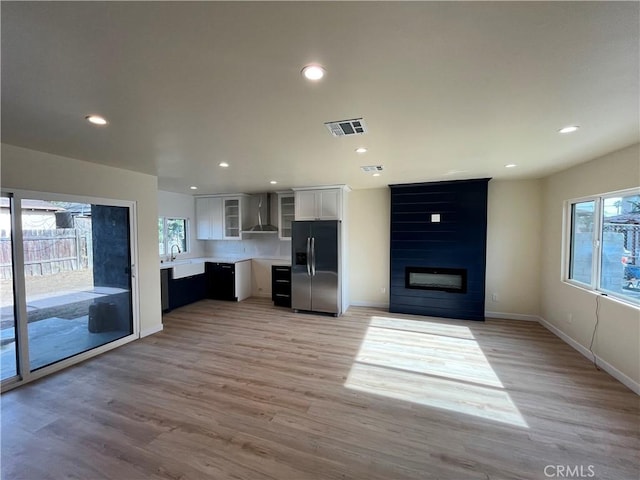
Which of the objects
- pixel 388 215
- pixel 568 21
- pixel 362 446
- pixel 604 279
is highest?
pixel 568 21

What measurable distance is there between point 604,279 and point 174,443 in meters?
4.80

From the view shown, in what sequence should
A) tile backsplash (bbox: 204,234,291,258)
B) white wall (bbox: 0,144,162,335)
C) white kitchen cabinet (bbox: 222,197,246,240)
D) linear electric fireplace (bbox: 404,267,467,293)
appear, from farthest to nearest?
tile backsplash (bbox: 204,234,291,258) < white kitchen cabinet (bbox: 222,197,246,240) < linear electric fireplace (bbox: 404,267,467,293) < white wall (bbox: 0,144,162,335)

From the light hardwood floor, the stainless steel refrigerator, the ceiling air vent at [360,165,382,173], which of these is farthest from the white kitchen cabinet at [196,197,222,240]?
the ceiling air vent at [360,165,382,173]

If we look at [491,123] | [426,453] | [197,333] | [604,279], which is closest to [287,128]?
[491,123]

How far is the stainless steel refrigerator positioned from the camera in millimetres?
4949

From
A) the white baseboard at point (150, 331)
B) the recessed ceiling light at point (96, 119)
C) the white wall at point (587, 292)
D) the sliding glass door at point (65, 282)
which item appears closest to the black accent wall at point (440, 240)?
the white wall at point (587, 292)

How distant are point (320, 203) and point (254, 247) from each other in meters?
2.39

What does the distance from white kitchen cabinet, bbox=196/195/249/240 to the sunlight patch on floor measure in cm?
401

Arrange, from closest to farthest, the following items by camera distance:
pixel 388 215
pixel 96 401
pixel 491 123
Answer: pixel 491 123
pixel 96 401
pixel 388 215

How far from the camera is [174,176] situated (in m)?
4.26

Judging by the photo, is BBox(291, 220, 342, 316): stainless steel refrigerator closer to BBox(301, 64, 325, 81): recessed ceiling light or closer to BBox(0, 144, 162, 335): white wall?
BBox(0, 144, 162, 335): white wall

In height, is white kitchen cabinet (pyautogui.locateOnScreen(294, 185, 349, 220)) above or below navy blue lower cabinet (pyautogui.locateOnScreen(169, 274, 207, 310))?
above

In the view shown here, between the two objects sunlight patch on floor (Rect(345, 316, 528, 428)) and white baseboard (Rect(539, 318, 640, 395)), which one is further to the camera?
white baseboard (Rect(539, 318, 640, 395))

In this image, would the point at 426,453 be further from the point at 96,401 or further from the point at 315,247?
the point at 315,247
